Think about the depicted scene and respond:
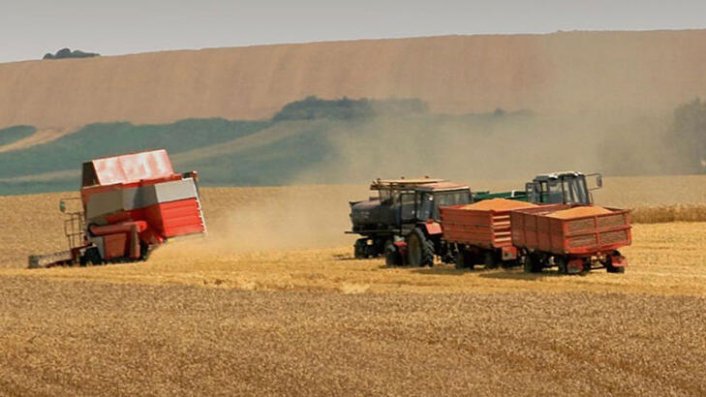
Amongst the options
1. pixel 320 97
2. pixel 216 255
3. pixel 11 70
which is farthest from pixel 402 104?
pixel 216 255

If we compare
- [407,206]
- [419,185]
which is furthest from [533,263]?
[407,206]

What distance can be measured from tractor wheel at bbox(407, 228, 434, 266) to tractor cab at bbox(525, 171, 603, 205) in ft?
14.7

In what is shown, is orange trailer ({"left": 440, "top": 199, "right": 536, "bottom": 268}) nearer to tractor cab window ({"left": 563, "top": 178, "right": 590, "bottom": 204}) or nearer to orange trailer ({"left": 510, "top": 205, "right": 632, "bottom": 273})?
orange trailer ({"left": 510, "top": 205, "right": 632, "bottom": 273})

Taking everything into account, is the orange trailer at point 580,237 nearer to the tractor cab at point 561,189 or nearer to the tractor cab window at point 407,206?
the tractor cab window at point 407,206

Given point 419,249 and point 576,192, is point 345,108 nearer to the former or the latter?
point 576,192

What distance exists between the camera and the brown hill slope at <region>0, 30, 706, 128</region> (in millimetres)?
108188

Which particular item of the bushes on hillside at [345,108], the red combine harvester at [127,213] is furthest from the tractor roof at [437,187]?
the bushes on hillside at [345,108]

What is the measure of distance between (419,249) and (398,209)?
2.89 m

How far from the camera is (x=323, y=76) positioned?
128m

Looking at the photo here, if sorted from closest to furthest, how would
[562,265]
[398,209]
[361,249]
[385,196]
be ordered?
[562,265] → [398,209] → [385,196] → [361,249]

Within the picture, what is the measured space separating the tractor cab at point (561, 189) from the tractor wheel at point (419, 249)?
4.48 meters

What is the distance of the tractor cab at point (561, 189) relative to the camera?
38.6 m

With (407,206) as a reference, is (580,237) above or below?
below

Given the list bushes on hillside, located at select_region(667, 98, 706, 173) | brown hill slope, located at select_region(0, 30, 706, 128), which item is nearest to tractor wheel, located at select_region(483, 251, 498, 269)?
bushes on hillside, located at select_region(667, 98, 706, 173)
